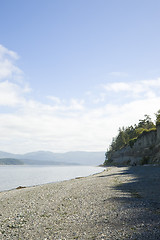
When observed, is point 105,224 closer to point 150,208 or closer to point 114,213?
point 114,213

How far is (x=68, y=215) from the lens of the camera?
48.8 ft

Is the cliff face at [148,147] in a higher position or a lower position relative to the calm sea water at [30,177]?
higher

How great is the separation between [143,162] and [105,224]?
Answer: 75.7m

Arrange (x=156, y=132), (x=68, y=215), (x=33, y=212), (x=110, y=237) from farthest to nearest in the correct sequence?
1. (x=156, y=132)
2. (x=33, y=212)
3. (x=68, y=215)
4. (x=110, y=237)

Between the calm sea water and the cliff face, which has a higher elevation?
the cliff face

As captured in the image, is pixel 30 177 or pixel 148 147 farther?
pixel 30 177

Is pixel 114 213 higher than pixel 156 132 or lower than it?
lower

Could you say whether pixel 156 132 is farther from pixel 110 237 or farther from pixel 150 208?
pixel 110 237

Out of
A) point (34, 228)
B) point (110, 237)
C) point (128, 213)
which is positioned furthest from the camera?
point (128, 213)

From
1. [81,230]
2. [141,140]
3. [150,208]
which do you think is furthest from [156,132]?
[81,230]

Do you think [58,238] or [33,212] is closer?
[58,238]

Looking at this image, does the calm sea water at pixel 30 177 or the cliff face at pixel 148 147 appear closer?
the calm sea water at pixel 30 177

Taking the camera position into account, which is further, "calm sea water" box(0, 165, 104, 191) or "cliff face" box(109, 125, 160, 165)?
"cliff face" box(109, 125, 160, 165)

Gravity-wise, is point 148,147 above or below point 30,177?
above
